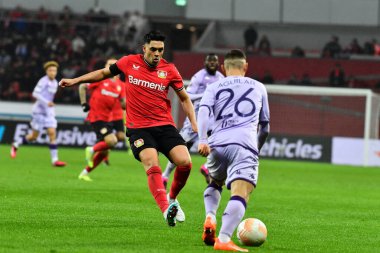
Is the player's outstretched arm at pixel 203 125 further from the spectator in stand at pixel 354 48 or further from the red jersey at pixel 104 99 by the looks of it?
the spectator in stand at pixel 354 48

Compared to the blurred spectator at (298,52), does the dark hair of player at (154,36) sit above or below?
above

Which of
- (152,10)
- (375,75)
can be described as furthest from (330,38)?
(152,10)

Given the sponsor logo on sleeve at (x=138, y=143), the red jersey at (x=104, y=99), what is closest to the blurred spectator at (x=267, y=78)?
the red jersey at (x=104, y=99)

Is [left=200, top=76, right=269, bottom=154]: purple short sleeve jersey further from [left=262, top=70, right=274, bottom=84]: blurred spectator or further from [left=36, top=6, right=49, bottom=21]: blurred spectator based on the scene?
[left=36, top=6, right=49, bottom=21]: blurred spectator

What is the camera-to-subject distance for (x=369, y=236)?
11055 millimetres

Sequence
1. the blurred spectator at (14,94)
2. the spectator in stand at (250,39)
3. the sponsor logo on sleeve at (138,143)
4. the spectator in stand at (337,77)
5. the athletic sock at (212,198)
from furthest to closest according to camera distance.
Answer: the spectator in stand at (250,39)
the spectator in stand at (337,77)
the blurred spectator at (14,94)
the sponsor logo on sleeve at (138,143)
the athletic sock at (212,198)

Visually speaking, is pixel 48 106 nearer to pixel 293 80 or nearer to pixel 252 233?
pixel 252 233

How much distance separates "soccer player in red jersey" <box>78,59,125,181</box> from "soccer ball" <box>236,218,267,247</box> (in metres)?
9.50

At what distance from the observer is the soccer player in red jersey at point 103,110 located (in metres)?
19.3

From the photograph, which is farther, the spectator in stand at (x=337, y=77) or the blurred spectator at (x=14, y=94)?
the spectator in stand at (x=337, y=77)

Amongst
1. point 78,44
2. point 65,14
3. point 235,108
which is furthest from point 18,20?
point 235,108

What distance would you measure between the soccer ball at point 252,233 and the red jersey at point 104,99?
10970mm

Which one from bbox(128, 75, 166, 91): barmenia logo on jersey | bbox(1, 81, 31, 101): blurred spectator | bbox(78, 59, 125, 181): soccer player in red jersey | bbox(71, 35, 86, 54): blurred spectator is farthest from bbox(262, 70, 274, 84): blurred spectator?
bbox(128, 75, 166, 91): barmenia logo on jersey

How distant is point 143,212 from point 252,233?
3.67 metres
